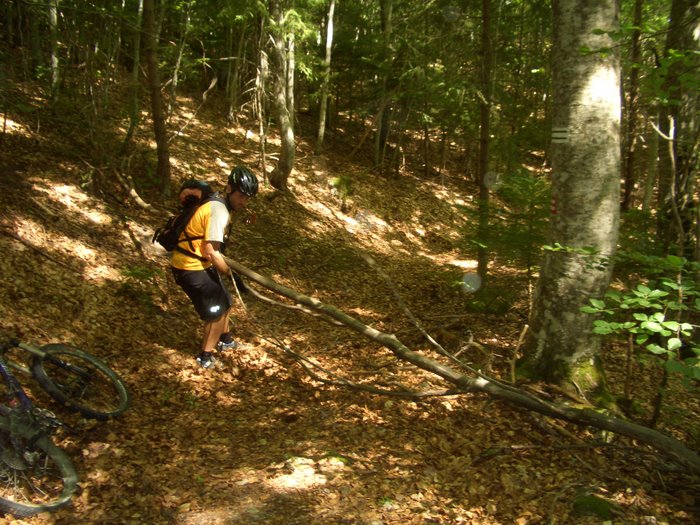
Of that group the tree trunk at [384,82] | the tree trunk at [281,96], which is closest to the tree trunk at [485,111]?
the tree trunk at [281,96]

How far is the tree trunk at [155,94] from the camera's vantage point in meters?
8.90

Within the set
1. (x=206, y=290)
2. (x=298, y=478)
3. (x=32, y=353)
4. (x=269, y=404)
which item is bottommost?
(x=269, y=404)

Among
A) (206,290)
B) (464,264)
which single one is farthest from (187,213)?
(464,264)

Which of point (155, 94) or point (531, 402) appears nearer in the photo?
point (531, 402)

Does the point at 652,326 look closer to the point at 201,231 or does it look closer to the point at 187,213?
the point at 201,231

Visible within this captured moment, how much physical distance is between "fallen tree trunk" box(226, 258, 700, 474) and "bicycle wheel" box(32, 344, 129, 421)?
182 centimetres

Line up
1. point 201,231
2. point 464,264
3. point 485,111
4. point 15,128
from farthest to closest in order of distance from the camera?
point 464,264 < point 485,111 < point 15,128 < point 201,231

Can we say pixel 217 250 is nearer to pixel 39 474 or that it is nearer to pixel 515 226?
pixel 39 474

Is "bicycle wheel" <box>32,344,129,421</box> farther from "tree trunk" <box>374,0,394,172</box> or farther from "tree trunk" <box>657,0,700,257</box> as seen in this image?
"tree trunk" <box>374,0,394,172</box>

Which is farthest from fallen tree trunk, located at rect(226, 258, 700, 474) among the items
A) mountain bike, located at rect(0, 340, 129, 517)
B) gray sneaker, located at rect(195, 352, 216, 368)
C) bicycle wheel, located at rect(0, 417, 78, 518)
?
bicycle wheel, located at rect(0, 417, 78, 518)

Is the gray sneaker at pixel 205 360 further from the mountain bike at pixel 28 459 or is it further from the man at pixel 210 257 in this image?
the mountain bike at pixel 28 459

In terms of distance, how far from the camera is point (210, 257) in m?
5.05

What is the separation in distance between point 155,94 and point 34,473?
7587mm

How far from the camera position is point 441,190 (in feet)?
68.3
